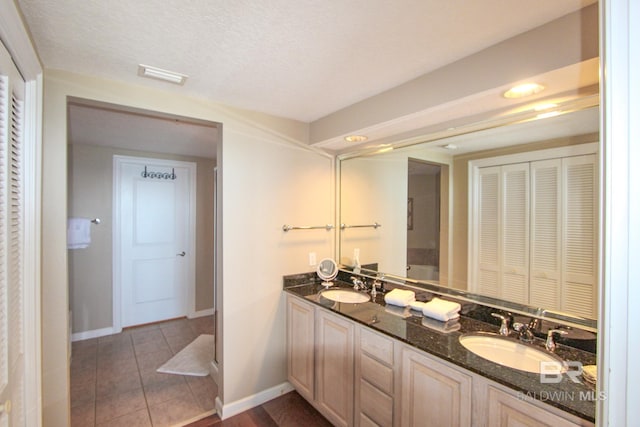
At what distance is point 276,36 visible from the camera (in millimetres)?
1390

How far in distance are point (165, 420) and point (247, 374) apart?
2.13ft

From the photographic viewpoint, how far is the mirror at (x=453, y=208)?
4.78 ft

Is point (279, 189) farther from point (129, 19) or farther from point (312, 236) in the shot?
point (129, 19)

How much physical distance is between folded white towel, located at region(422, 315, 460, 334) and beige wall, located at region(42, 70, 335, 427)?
123 cm

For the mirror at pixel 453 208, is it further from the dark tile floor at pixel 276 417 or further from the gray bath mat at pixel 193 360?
Result: the gray bath mat at pixel 193 360

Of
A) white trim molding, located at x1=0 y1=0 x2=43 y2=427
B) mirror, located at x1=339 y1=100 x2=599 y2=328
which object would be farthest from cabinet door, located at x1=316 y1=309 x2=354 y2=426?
white trim molding, located at x1=0 y1=0 x2=43 y2=427

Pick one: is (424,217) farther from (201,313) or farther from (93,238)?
(93,238)

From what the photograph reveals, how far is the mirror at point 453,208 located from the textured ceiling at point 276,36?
20.3 inches

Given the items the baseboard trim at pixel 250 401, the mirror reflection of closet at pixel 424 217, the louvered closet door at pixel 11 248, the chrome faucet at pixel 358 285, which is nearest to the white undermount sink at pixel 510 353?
the mirror reflection of closet at pixel 424 217

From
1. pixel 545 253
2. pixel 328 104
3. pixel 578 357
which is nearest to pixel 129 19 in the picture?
pixel 328 104

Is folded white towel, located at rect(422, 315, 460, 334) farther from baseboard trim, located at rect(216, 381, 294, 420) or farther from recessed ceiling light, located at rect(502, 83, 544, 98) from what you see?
baseboard trim, located at rect(216, 381, 294, 420)

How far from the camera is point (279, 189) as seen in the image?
2.54m

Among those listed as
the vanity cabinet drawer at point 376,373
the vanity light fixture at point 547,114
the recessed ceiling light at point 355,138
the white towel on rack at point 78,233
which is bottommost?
the vanity cabinet drawer at point 376,373

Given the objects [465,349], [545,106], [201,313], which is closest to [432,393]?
[465,349]
